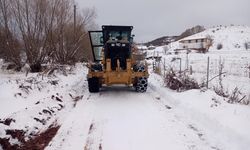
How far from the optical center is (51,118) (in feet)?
32.1

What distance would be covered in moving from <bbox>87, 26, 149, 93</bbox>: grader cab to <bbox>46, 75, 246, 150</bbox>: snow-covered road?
8.47 feet

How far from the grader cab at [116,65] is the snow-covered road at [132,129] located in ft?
8.47

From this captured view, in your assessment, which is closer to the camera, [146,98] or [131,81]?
[146,98]

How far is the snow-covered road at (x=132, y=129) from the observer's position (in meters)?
7.13

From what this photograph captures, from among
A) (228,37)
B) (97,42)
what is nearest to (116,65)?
(97,42)

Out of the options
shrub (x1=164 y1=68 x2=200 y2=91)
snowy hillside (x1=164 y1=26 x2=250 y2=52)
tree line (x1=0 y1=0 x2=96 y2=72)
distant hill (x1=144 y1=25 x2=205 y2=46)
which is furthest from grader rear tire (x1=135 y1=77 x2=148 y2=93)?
distant hill (x1=144 y1=25 x2=205 y2=46)

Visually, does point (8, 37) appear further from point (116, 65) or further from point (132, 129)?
point (132, 129)

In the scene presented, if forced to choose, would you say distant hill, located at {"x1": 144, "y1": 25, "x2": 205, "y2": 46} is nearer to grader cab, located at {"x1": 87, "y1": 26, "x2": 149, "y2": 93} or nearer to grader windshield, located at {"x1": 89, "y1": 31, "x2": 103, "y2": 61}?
grader windshield, located at {"x1": 89, "y1": 31, "x2": 103, "y2": 61}

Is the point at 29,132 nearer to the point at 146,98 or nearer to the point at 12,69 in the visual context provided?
the point at 146,98

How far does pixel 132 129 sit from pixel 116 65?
7.60 m

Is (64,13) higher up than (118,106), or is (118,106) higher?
(64,13)

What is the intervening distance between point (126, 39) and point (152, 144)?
9.70m

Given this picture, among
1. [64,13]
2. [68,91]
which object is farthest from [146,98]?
[64,13]

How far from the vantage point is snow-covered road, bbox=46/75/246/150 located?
7129 mm
